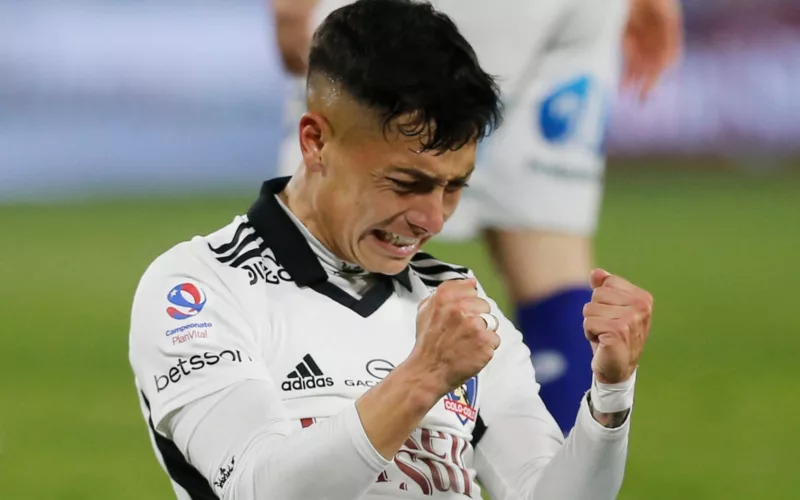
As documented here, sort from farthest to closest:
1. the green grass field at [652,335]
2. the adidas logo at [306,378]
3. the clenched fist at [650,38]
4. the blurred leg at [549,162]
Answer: the green grass field at [652,335], the clenched fist at [650,38], the blurred leg at [549,162], the adidas logo at [306,378]

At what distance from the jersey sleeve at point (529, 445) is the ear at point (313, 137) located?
35cm

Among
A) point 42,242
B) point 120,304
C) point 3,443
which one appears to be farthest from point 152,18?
point 3,443

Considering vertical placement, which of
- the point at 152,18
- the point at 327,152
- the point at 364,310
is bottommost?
the point at 152,18

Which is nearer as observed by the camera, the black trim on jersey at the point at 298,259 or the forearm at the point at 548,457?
the forearm at the point at 548,457

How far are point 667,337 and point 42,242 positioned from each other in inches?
162

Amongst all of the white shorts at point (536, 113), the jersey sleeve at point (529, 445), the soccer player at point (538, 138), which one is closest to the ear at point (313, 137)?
the jersey sleeve at point (529, 445)

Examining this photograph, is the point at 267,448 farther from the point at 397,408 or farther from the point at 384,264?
the point at 384,264

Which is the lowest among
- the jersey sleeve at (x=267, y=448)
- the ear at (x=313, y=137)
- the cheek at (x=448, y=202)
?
the jersey sleeve at (x=267, y=448)

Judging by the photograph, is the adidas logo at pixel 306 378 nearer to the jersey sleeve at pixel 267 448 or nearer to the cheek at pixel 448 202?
the jersey sleeve at pixel 267 448

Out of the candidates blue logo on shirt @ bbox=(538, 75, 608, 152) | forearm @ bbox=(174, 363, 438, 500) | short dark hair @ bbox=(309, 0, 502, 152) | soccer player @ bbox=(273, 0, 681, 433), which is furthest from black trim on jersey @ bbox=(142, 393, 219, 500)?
blue logo on shirt @ bbox=(538, 75, 608, 152)

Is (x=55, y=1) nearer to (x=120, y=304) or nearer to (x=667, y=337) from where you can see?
(x=120, y=304)

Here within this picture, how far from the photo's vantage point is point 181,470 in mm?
2199

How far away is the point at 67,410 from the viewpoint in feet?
17.0

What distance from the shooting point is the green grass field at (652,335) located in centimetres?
434
